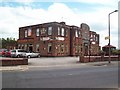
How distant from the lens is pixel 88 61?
1617 inches

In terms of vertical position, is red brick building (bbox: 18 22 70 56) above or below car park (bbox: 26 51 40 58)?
above

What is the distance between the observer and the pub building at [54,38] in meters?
52.9

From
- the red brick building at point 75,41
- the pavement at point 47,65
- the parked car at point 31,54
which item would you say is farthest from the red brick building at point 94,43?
the pavement at point 47,65

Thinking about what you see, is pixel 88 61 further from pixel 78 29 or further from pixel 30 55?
pixel 78 29

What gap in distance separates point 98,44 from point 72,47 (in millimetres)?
19416

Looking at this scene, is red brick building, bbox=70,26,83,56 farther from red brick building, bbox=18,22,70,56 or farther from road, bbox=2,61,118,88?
road, bbox=2,61,118,88

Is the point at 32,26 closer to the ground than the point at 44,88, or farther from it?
farther from it

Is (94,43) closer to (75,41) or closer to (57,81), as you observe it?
(75,41)

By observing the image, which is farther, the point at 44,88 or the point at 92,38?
the point at 92,38

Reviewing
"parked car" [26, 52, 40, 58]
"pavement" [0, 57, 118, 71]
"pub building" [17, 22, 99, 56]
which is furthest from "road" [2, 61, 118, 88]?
"pub building" [17, 22, 99, 56]

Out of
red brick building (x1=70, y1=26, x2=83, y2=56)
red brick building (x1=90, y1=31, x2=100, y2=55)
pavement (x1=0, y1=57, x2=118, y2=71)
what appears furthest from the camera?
red brick building (x1=90, y1=31, x2=100, y2=55)

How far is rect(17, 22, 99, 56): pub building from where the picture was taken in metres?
52.9

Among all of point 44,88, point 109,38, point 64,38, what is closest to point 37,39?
point 64,38

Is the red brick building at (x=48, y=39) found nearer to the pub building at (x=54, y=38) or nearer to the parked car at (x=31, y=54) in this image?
the pub building at (x=54, y=38)
